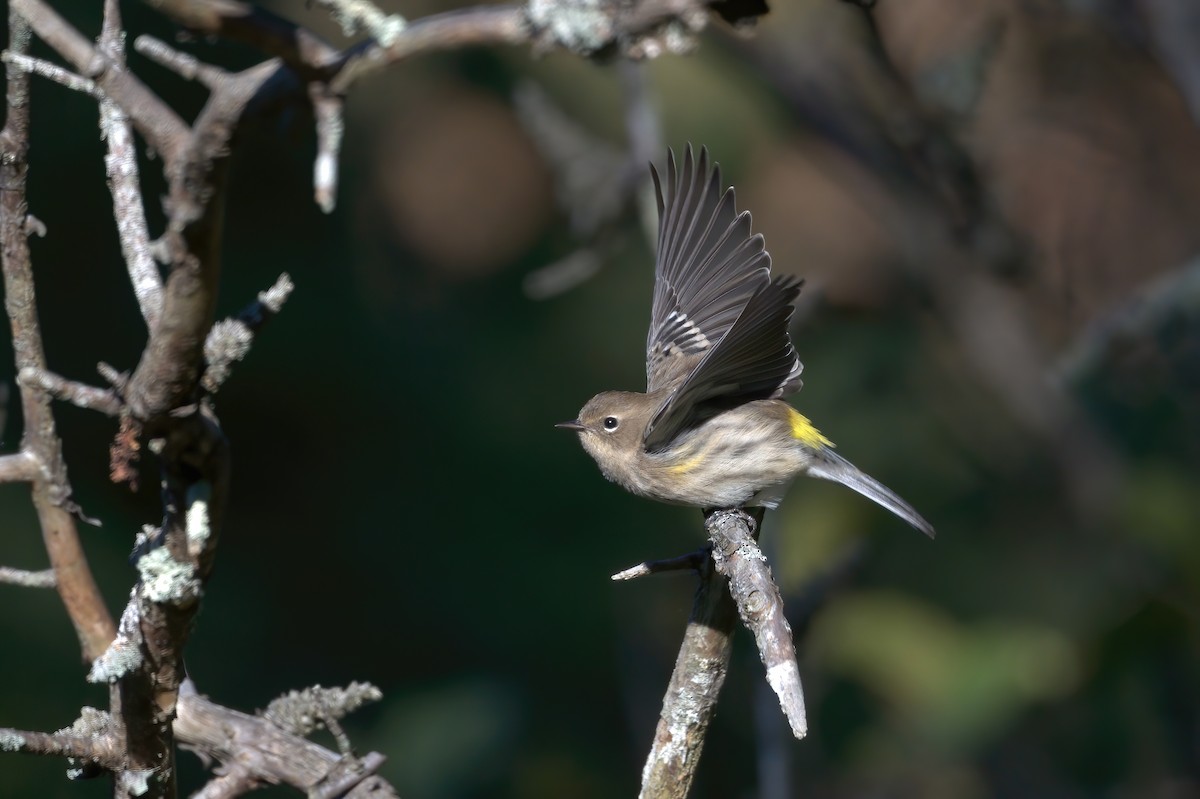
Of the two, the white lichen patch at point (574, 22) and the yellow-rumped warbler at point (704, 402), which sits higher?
the white lichen patch at point (574, 22)

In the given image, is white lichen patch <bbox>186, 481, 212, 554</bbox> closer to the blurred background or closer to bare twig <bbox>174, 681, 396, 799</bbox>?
bare twig <bbox>174, 681, 396, 799</bbox>

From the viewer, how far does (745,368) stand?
3.04 meters

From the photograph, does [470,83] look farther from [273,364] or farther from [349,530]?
[349,530]

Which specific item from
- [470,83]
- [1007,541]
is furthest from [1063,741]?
[470,83]

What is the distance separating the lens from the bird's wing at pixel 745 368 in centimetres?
253

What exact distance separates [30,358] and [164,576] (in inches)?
15.2

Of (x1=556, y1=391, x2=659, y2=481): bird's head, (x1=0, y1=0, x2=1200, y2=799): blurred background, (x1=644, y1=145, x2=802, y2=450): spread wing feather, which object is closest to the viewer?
(x1=644, y1=145, x2=802, y2=450): spread wing feather

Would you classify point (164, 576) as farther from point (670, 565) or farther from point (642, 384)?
point (642, 384)

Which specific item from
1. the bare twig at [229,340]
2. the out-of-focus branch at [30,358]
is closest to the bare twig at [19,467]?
the out-of-focus branch at [30,358]

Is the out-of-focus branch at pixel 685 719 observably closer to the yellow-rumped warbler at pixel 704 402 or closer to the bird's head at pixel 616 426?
the yellow-rumped warbler at pixel 704 402

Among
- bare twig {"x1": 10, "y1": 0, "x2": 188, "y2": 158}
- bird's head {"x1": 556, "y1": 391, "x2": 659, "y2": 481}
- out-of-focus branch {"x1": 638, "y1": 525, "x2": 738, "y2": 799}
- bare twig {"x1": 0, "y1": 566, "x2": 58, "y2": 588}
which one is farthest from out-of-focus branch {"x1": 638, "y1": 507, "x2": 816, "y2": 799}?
bird's head {"x1": 556, "y1": 391, "x2": 659, "y2": 481}

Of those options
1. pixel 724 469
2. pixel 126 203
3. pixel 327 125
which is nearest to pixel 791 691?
pixel 327 125

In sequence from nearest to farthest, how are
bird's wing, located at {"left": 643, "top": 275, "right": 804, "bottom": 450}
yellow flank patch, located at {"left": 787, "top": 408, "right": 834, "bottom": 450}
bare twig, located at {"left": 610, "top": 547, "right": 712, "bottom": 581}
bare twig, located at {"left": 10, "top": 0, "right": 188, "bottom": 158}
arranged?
bare twig, located at {"left": 10, "top": 0, "right": 188, "bottom": 158}, bare twig, located at {"left": 610, "top": 547, "right": 712, "bottom": 581}, bird's wing, located at {"left": 643, "top": 275, "right": 804, "bottom": 450}, yellow flank patch, located at {"left": 787, "top": 408, "right": 834, "bottom": 450}

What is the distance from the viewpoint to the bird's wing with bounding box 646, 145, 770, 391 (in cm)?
333
